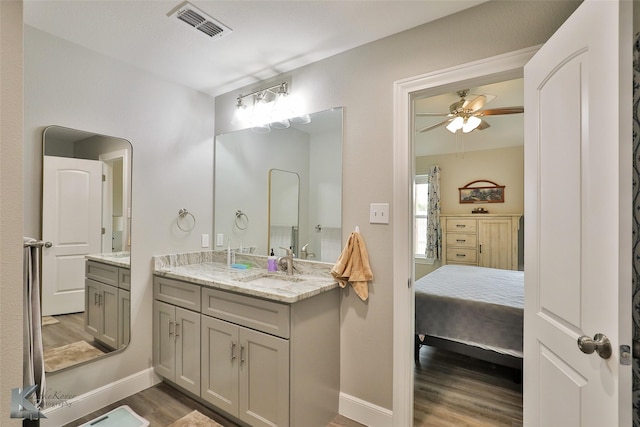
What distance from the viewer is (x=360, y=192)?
2008 mm

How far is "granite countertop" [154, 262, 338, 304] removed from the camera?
1707mm

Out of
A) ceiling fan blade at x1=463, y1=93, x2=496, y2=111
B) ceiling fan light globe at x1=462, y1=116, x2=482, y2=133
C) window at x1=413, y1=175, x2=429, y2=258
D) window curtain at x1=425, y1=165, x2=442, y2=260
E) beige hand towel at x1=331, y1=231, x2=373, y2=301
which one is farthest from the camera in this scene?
window at x1=413, y1=175, x2=429, y2=258

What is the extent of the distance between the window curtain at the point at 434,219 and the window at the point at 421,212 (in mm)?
151

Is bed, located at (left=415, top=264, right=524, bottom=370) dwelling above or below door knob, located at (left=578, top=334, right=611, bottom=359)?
below

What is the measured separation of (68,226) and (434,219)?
4706 millimetres

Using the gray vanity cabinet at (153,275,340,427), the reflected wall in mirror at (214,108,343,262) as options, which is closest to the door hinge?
the gray vanity cabinet at (153,275,340,427)

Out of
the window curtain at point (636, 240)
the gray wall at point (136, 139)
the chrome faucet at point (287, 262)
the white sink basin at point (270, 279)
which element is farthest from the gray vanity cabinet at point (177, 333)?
the window curtain at point (636, 240)

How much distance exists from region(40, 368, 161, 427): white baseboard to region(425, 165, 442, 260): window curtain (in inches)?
164

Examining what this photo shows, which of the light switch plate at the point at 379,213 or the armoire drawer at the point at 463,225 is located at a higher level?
the light switch plate at the point at 379,213

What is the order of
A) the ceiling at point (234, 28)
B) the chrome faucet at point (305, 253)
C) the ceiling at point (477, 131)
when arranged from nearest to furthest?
the ceiling at point (234, 28) → the chrome faucet at point (305, 253) → the ceiling at point (477, 131)

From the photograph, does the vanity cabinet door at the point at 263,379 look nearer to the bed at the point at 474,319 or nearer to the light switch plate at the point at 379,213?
the light switch plate at the point at 379,213

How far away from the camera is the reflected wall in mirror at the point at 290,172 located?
2.16 metres

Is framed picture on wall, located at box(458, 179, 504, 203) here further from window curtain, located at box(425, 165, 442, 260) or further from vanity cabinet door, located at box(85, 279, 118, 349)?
vanity cabinet door, located at box(85, 279, 118, 349)

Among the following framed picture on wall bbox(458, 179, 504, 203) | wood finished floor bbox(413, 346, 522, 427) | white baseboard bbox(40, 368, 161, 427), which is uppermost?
framed picture on wall bbox(458, 179, 504, 203)
